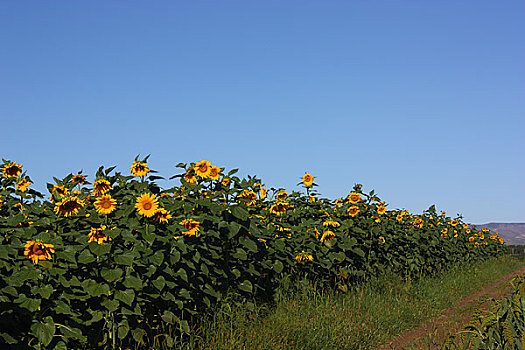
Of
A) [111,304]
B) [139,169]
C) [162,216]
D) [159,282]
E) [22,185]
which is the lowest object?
[111,304]

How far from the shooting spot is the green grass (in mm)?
5516

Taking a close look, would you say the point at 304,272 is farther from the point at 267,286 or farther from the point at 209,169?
the point at 209,169

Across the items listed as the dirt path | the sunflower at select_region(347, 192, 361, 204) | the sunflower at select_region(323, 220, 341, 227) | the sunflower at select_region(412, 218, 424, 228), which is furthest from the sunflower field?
the sunflower at select_region(412, 218, 424, 228)

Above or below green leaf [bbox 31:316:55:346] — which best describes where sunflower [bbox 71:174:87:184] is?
above

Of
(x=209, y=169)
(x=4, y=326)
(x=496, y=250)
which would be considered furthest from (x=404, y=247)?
(x=496, y=250)

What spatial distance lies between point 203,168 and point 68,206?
1841 millimetres

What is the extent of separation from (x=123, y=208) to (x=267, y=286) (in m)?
2.59

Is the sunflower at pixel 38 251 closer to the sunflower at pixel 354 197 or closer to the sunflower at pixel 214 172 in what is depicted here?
the sunflower at pixel 214 172

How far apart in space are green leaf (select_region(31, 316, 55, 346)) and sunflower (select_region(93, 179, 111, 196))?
5.15 ft

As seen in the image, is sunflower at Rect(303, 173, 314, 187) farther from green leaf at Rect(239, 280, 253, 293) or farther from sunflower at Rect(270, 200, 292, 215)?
green leaf at Rect(239, 280, 253, 293)

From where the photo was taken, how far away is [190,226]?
5594mm

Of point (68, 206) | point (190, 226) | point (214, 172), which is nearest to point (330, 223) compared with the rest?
point (214, 172)

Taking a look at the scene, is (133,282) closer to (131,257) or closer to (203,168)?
(131,257)

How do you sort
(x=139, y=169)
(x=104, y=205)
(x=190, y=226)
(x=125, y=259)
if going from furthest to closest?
(x=139, y=169), (x=190, y=226), (x=104, y=205), (x=125, y=259)
